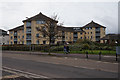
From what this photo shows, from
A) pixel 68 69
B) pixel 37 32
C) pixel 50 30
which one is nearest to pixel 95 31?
pixel 37 32

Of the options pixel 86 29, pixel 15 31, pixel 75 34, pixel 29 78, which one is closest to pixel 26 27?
pixel 15 31

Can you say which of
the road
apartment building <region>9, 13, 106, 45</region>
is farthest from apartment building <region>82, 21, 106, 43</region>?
the road

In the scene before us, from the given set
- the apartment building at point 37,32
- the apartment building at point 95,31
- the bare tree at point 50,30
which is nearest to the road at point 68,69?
the bare tree at point 50,30

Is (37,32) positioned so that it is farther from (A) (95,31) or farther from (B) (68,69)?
(B) (68,69)

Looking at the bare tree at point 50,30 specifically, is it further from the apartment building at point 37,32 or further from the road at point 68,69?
the apartment building at point 37,32

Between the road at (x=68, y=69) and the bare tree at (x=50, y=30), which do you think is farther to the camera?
the bare tree at (x=50, y=30)

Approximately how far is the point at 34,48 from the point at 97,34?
49.9m

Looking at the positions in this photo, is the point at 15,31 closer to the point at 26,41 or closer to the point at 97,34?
the point at 26,41

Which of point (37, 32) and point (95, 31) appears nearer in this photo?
point (37, 32)

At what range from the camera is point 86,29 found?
265 feet

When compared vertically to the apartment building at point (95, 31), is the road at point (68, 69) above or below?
below

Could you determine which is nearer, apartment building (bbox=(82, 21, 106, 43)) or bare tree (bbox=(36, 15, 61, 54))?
bare tree (bbox=(36, 15, 61, 54))

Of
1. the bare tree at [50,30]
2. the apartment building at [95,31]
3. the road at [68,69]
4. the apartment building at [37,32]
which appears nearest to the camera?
the road at [68,69]

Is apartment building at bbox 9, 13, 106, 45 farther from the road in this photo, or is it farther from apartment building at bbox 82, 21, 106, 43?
the road
